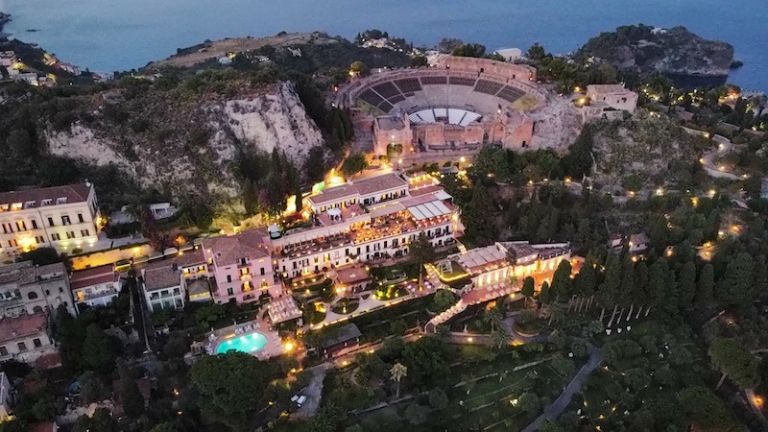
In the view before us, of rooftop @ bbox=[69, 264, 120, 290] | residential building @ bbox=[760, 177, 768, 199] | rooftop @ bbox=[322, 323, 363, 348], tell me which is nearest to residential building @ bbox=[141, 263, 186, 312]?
rooftop @ bbox=[69, 264, 120, 290]

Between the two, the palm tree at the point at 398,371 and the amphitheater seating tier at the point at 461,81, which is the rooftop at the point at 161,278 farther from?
the amphitheater seating tier at the point at 461,81

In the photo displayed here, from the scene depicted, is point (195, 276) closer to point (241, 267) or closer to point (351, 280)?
point (241, 267)

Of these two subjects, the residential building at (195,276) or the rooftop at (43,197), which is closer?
the residential building at (195,276)

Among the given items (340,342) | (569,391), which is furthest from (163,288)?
(569,391)

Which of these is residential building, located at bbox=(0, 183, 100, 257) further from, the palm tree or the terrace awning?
the palm tree

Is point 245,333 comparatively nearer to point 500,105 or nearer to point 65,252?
point 65,252

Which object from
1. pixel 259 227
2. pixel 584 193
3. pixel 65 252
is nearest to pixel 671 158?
pixel 584 193

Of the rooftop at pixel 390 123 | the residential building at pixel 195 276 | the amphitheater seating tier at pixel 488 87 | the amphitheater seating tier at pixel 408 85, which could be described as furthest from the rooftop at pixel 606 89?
the residential building at pixel 195 276
